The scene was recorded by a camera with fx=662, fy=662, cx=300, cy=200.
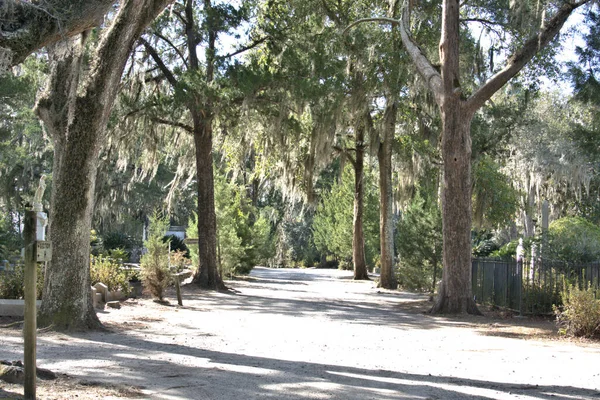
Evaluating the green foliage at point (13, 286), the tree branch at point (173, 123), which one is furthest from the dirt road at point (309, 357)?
the tree branch at point (173, 123)

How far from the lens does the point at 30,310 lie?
212 inches

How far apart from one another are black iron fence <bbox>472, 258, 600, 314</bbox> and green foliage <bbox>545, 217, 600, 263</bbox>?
1.76ft

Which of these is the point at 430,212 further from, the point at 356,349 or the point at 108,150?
the point at 356,349

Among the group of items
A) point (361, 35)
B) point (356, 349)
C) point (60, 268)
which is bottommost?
point (356, 349)

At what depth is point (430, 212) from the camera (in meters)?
21.4

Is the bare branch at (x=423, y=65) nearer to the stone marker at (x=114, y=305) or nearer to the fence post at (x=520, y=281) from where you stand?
the fence post at (x=520, y=281)

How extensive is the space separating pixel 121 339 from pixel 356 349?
137 inches

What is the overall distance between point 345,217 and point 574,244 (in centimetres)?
2487

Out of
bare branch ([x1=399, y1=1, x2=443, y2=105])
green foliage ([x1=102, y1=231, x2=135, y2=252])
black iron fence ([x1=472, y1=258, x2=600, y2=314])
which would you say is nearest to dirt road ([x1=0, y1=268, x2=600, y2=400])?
black iron fence ([x1=472, y1=258, x2=600, y2=314])

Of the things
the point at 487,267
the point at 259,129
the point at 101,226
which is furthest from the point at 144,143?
the point at 101,226

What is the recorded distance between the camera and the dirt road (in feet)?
21.2

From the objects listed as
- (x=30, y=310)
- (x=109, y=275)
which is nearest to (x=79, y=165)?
(x=30, y=310)

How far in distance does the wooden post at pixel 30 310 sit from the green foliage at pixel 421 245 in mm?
16896

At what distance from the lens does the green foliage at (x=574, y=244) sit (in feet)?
48.6
